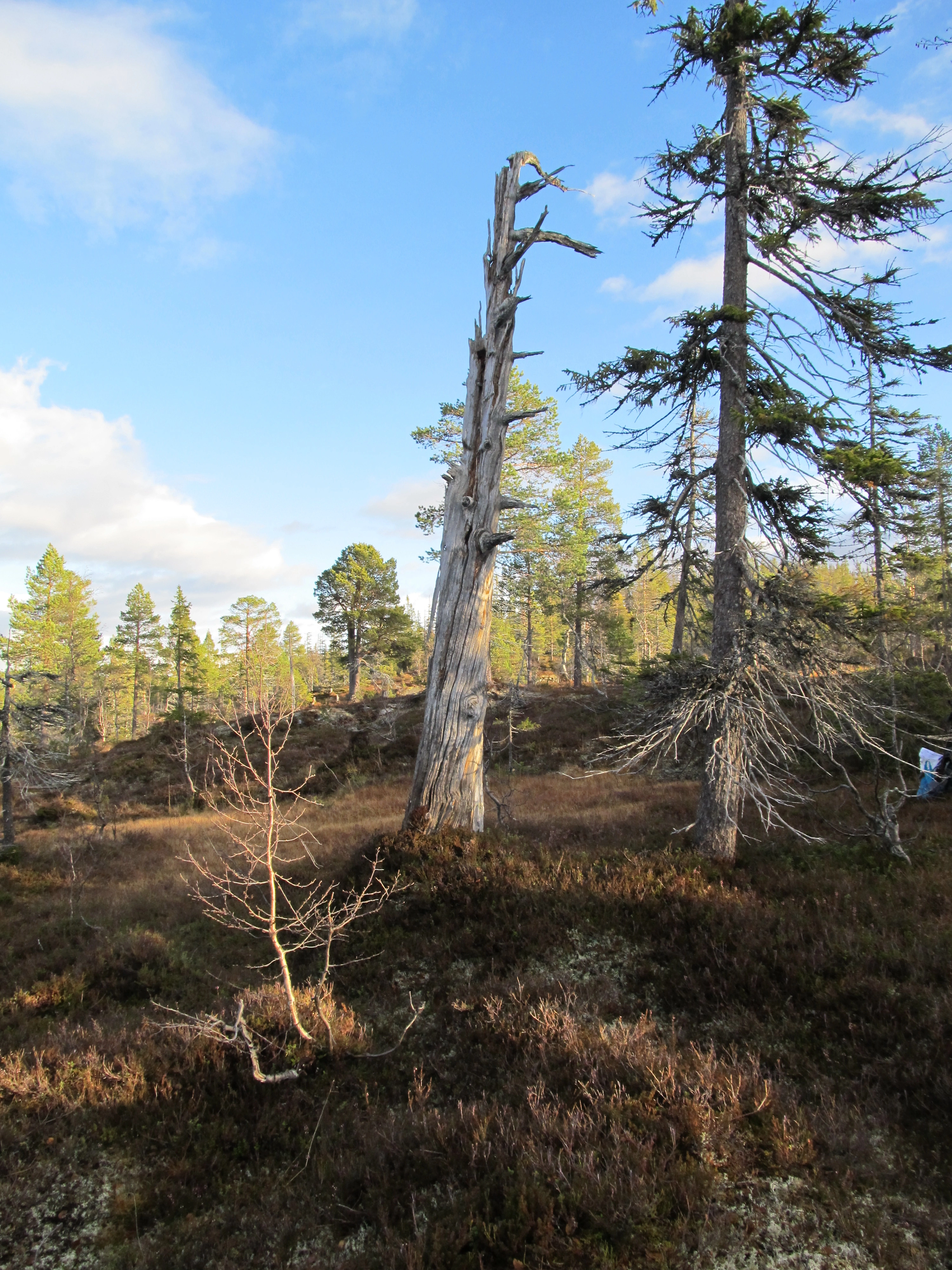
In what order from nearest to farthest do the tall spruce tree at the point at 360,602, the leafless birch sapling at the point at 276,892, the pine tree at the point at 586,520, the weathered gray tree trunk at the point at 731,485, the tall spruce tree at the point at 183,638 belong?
the leafless birch sapling at the point at 276,892 < the weathered gray tree trunk at the point at 731,485 < the pine tree at the point at 586,520 < the tall spruce tree at the point at 360,602 < the tall spruce tree at the point at 183,638

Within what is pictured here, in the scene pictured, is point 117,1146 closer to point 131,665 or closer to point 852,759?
point 852,759

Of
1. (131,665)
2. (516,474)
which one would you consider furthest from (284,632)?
(516,474)

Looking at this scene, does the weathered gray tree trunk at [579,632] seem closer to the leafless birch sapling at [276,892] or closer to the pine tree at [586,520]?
the pine tree at [586,520]

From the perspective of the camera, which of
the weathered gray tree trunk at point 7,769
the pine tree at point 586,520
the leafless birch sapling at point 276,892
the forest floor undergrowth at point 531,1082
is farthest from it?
the pine tree at point 586,520

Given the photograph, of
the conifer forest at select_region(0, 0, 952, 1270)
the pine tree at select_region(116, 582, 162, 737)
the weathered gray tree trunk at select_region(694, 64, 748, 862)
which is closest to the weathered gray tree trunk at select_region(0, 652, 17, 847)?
the conifer forest at select_region(0, 0, 952, 1270)

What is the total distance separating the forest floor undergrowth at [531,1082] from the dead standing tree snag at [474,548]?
803mm

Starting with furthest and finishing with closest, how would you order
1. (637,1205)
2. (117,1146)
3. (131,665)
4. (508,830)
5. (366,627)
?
(131,665), (366,627), (508,830), (117,1146), (637,1205)

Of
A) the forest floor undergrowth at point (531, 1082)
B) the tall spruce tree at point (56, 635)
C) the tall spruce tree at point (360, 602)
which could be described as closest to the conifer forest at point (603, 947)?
the forest floor undergrowth at point (531, 1082)

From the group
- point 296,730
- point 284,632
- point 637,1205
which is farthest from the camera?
point 284,632

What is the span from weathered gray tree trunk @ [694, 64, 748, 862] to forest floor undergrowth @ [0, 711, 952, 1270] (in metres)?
0.77

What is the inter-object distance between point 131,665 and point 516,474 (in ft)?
141

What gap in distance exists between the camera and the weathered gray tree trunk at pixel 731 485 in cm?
775

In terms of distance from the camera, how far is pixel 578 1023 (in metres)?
4.79

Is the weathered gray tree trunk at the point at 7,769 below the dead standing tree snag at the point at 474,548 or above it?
below
